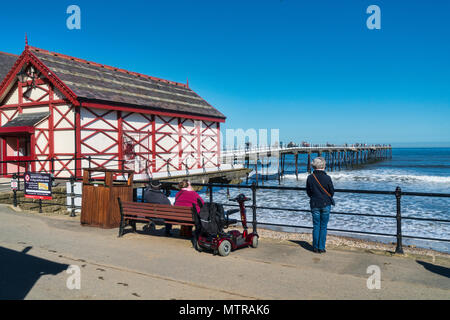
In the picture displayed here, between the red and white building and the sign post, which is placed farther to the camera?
the red and white building

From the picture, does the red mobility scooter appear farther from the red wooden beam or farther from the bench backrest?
the red wooden beam

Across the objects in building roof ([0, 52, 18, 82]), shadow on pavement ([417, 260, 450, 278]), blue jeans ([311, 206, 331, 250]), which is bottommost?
shadow on pavement ([417, 260, 450, 278])

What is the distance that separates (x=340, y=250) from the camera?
22.6ft

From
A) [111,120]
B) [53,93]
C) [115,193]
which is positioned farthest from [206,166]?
[115,193]

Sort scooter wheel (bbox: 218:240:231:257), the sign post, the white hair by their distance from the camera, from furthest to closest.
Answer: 1. the sign post
2. the white hair
3. scooter wheel (bbox: 218:240:231:257)

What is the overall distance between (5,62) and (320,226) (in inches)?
1131

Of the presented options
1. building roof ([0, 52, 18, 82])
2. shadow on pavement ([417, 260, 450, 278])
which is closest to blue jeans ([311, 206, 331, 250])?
shadow on pavement ([417, 260, 450, 278])

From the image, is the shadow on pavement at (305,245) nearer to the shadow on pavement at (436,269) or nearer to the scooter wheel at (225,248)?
the scooter wheel at (225,248)

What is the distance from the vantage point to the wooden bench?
22.9 ft

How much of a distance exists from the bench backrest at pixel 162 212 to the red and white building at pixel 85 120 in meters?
9.12

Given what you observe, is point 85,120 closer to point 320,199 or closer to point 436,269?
point 320,199

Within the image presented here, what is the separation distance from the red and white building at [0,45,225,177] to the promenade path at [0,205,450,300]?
9814mm

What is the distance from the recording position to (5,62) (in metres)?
26.6
